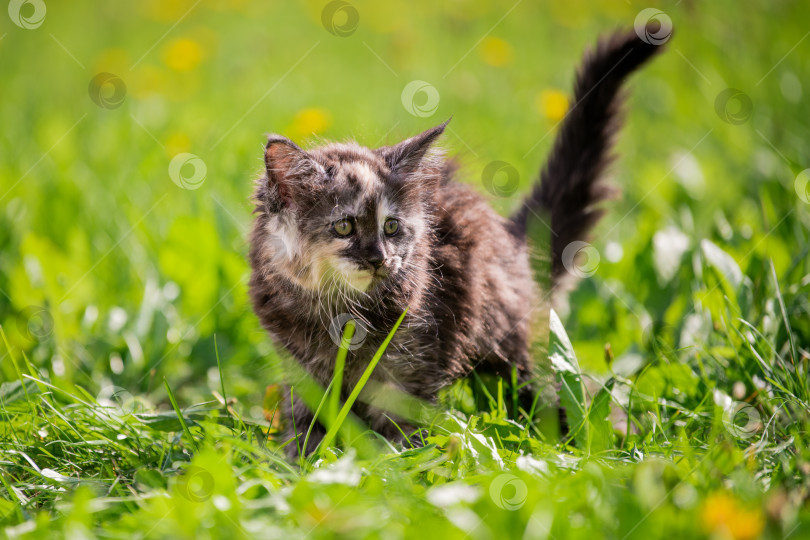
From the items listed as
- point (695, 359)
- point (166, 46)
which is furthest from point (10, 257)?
point (166, 46)

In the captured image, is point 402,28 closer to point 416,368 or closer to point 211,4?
point 211,4

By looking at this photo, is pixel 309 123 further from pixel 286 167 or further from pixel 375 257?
pixel 375 257

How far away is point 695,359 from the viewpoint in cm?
218

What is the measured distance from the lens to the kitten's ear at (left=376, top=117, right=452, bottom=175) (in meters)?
1.96

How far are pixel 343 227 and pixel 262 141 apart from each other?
6.86ft

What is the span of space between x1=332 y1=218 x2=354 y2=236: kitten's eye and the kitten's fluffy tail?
0.81 meters

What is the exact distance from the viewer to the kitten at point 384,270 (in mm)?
1873

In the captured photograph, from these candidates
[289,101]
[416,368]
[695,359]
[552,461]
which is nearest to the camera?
[552,461]

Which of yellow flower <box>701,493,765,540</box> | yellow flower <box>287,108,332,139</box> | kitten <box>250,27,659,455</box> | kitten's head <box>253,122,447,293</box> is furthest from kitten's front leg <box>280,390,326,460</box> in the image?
yellow flower <box>287,108,332,139</box>

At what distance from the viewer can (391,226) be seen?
1933 millimetres

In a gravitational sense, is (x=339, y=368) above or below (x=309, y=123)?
below

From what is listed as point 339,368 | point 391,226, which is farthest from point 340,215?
point 339,368

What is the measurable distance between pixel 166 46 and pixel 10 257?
3471 mm

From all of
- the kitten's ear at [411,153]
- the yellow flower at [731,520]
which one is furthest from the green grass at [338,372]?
the kitten's ear at [411,153]
